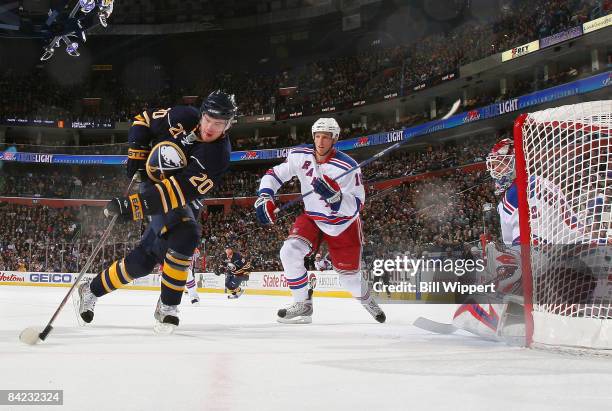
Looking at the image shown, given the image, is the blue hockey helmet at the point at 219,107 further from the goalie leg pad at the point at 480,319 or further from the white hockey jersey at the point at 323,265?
the white hockey jersey at the point at 323,265

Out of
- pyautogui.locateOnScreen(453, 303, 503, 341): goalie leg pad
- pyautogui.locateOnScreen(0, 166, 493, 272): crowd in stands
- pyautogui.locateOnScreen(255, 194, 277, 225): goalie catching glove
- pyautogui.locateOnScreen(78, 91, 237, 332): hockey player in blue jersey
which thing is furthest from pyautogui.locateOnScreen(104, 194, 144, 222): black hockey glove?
pyautogui.locateOnScreen(0, 166, 493, 272): crowd in stands

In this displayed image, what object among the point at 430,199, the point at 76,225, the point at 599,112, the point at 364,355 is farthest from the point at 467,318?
the point at 76,225

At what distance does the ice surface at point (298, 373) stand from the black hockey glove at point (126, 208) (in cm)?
65

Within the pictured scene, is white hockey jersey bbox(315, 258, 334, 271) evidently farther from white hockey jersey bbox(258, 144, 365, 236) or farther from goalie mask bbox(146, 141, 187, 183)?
goalie mask bbox(146, 141, 187, 183)

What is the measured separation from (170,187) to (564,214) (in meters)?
2.08

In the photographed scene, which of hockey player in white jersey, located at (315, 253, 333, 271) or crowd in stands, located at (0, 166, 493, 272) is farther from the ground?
crowd in stands, located at (0, 166, 493, 272)

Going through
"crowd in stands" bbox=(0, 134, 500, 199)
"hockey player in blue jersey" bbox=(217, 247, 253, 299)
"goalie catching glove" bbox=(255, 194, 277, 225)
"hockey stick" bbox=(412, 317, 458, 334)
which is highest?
"crowd in stands" bbox=(0, 134, 500, 199)

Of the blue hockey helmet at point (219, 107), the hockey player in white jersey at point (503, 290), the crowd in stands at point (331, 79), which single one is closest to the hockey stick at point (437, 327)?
the hockey player in white jersey at point (503, 290)

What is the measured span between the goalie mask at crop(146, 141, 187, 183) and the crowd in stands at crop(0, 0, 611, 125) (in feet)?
52.3

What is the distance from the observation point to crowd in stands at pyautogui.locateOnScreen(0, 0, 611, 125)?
20062mm

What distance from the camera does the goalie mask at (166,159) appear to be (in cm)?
386

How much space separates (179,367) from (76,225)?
76.9ft

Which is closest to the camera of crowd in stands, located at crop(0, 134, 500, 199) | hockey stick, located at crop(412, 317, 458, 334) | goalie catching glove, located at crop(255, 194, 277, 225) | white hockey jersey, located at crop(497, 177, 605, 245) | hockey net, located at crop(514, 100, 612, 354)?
hockey net, located at crop(514, 100, 612, 354)

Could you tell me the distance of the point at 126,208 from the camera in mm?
3355
